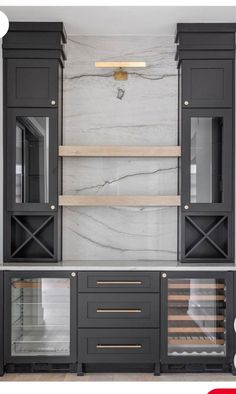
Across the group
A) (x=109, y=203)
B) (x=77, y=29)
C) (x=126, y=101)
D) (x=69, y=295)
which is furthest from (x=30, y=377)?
(x=77, y=29)

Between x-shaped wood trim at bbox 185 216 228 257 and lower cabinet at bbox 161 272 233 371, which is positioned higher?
x-shaped wood trim at bbox 185 216 228 257

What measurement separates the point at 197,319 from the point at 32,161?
1753 mm

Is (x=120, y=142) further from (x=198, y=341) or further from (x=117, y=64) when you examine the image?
(x=198, y=341)

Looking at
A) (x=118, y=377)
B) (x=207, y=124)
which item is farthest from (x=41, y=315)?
(x=207, y=124)

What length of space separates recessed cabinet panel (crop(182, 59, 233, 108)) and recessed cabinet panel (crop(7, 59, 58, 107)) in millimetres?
1041

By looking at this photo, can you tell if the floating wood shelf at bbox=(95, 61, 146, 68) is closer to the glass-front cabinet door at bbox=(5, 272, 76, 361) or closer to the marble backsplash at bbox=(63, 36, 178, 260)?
the marble backsplash at bbox=(63, 36, 178, 260)

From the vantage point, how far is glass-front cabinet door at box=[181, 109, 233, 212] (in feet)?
13.0

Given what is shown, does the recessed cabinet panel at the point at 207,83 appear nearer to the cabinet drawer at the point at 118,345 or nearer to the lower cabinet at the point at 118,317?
→ the lower cabinet at the point at 118,317

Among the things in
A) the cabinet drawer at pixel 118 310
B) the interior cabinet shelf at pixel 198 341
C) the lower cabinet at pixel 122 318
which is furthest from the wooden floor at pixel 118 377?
the cabinet drawer at pixel 118 310

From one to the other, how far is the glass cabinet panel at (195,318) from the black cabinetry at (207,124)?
276mm

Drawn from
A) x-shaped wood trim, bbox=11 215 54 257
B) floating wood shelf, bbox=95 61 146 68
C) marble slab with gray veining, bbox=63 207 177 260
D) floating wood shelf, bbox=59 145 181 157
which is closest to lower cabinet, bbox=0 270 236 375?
x-shaped wood trim, bbox=11 215 54 257

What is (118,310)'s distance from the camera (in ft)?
12.2

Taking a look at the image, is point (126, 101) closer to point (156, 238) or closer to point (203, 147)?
point (203, 147)
